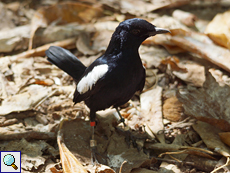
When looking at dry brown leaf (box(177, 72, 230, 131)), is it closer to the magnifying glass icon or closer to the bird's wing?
the bird's wing

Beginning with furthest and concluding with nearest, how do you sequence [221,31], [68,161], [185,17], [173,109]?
[185,17] < [221,31] < [173,109] < [68,161]

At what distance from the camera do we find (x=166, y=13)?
531 cm

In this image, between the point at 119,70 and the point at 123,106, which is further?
the point at 123,106

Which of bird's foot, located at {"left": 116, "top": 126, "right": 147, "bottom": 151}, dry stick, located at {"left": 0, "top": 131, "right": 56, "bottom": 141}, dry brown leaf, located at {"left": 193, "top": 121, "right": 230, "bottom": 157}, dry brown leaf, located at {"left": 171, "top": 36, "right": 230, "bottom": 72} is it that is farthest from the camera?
dry brown leaf, located at {"left": 171, "top": 36, "right": 230, "bottom": 72}

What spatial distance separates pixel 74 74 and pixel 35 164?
1230 mm

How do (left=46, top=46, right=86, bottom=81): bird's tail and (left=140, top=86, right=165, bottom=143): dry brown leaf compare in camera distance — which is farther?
(left=46, top=46, right=86, bottom=81): bird's tail

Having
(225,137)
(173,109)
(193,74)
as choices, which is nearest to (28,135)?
(173,109)

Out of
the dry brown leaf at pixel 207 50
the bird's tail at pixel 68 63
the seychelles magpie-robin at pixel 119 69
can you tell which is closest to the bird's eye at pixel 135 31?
the seychelles magpie-robin at pixel 119 69

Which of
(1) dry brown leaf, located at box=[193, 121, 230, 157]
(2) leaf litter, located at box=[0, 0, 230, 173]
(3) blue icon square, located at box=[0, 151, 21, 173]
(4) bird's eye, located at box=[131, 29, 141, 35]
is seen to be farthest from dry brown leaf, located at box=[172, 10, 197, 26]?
(3) blue icon square, located at box=[0, 151, 21, 173]

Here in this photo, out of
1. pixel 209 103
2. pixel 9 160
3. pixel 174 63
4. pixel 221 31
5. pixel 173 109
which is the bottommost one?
pixel 9 160

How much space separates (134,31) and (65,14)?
277cm

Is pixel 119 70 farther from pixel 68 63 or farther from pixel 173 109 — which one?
pixel 173 109

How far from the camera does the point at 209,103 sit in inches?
122

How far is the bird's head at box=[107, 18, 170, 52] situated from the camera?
8.57 ft
